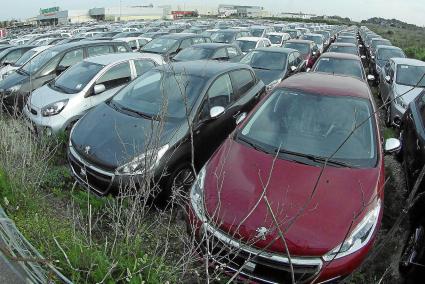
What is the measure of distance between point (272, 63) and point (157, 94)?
5.81 m

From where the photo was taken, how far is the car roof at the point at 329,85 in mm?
4605

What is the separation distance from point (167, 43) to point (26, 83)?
589cm

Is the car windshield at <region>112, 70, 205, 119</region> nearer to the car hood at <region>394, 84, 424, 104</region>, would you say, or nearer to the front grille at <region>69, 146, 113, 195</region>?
the front grille at <region>69, 146, 113, 195</region>

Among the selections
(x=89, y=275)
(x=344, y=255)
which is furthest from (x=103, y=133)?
(x=344, y=255)

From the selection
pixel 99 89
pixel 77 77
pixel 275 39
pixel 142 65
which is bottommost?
pixel 275 39

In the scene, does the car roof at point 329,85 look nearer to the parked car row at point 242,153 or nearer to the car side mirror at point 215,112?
the parked car row at point 242,153

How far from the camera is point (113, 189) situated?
13.6 ft

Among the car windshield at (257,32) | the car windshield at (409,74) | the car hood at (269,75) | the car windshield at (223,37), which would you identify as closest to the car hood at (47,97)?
the car hood at (269,75)

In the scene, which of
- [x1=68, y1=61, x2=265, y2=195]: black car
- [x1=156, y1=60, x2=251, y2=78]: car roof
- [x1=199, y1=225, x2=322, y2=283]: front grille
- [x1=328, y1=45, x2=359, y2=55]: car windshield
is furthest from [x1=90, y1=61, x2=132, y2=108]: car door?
[x1=328, y1=45, x2=359, y2=55]: car windshield

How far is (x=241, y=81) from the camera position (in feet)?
20.6

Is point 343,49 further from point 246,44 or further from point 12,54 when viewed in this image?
point 12,54

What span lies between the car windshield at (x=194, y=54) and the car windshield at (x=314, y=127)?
617 centimetres

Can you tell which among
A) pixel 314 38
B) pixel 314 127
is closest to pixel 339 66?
pixel 314 127

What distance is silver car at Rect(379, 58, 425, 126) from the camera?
7.81 meters
